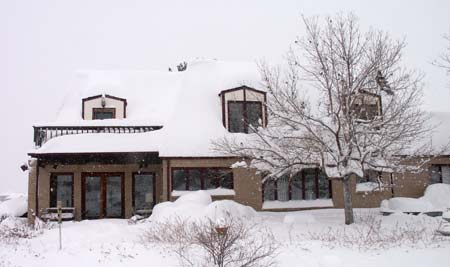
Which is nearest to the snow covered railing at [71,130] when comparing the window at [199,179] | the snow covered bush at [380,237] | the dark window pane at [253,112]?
the window at [199,179]

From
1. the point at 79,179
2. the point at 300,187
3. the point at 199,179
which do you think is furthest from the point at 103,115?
the point at 300,187

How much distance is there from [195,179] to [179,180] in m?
0.71

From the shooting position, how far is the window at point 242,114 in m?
21.5

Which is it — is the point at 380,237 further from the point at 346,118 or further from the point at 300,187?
the point at 300,187

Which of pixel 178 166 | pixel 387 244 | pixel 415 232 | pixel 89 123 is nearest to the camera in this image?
pixel 387 244

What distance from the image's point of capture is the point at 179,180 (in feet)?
66.6

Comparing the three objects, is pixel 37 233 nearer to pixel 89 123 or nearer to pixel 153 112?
pixel 89 123

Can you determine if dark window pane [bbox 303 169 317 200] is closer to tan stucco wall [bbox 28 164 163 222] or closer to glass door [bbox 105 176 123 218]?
tan stucco wall [bbox 28 164 163 222]

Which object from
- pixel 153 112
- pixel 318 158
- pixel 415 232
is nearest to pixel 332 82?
pixel 318 158

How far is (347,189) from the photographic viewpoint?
51.9 ft

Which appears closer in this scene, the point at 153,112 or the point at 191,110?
the point at 191,110

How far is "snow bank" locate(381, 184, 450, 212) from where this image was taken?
19.4 meters

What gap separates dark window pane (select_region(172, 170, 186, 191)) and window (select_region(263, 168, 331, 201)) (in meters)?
3.66

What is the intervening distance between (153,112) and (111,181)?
4175 millimetres
